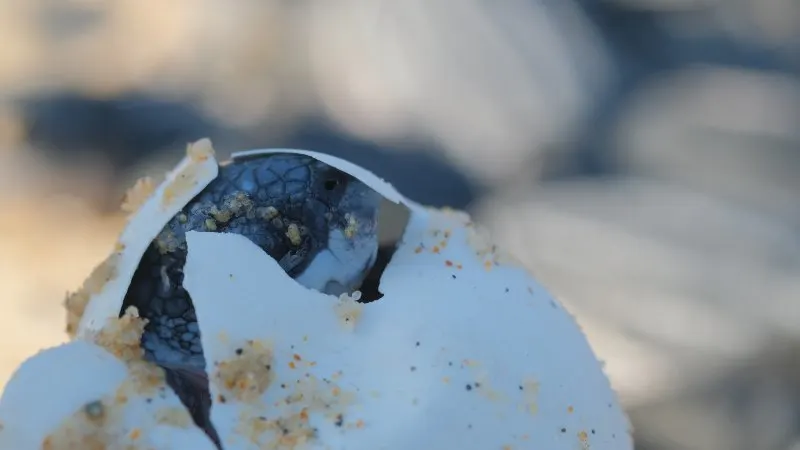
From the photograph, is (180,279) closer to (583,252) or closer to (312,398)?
(312,398)

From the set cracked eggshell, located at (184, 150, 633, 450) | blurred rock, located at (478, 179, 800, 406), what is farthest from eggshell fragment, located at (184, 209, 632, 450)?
blurred rock, located at (478, 179, 800, 406)

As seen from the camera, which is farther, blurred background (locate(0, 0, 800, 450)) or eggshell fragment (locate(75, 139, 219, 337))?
blurred background (locate(0, 0, 800, 450))

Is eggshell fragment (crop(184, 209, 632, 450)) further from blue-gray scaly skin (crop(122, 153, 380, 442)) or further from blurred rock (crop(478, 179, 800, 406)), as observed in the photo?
blurred rock (crop(478, 179, 800, 406))

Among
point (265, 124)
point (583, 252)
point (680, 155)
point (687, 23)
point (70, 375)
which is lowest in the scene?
point (70, 375)

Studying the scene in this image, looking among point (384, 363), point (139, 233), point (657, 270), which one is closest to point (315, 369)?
point (384, 363)

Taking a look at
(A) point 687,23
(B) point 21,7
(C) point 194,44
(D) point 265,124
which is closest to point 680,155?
(A) point 687,23

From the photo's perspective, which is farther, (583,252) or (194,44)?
(194,44)

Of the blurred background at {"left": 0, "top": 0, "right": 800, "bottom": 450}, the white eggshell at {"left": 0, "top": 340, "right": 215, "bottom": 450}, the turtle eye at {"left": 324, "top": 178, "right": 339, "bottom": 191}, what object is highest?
the blurred background at {"left": 0, "top": 0, "right": 800, "bottom": 450}

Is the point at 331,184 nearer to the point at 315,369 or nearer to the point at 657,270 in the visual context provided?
the point at 315,369
